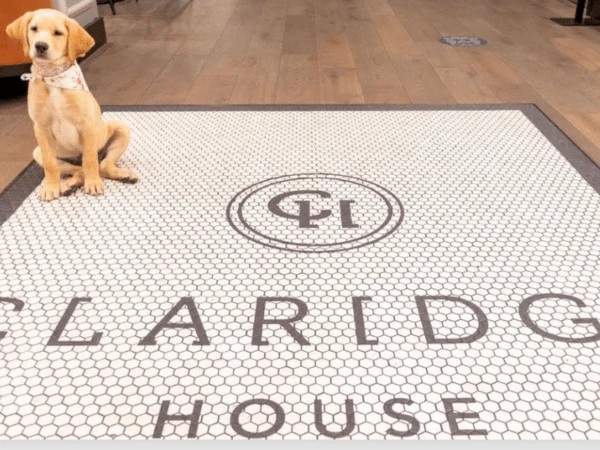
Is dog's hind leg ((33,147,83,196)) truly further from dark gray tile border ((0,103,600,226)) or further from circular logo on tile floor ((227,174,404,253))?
circular logo on tile floor ((227,174,404,253))

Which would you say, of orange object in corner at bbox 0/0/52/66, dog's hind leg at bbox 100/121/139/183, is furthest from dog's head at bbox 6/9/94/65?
orange object in corner at bbox 0/0/52/66

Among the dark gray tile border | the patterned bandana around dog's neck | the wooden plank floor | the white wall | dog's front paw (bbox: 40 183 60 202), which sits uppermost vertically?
the patterned bandana around dog's neck

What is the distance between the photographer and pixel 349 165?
6.77 ft

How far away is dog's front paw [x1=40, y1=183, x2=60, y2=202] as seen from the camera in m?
1.86

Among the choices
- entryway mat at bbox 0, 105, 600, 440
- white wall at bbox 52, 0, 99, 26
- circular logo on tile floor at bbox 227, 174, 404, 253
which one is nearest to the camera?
entryway mat at bbox 0, 105, 600, 440

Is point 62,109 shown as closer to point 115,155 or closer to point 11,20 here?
point 115,155

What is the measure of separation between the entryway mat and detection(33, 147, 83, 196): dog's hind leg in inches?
2.0

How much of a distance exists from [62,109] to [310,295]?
3.12 feet

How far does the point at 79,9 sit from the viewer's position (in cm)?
358

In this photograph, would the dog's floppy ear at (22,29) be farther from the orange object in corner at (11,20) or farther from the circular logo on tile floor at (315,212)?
the orange object in corner at (11,20)

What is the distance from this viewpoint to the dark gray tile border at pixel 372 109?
1.91 meters

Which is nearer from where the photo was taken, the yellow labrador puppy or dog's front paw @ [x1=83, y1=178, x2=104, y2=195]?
the yellow labrador puppy

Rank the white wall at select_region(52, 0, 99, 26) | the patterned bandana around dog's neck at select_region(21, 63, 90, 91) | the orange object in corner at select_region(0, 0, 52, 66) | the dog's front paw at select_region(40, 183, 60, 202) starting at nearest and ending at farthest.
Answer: the patterned bandana around dog's neck at select_region(21, 63, 90, 91) → the dog's front paw at select_region(40, 183, 60, 202) → the orange object in corner at select_region(0, 0, 52, 66) → the white wall at select_region(52, 0, 99, 26)

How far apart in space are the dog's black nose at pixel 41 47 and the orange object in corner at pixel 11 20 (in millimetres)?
1341
